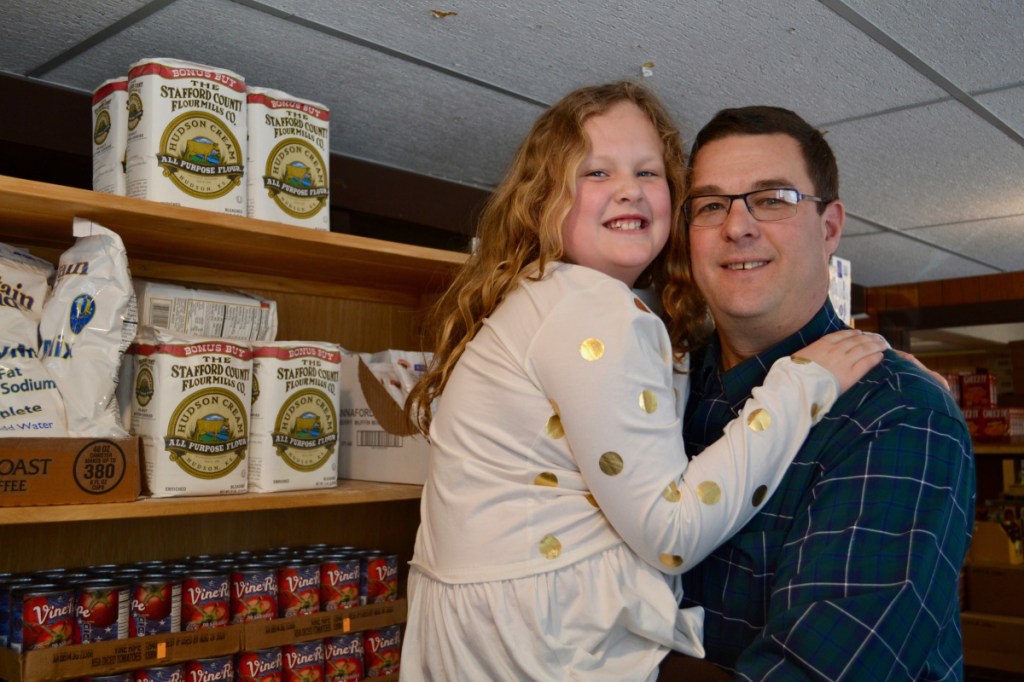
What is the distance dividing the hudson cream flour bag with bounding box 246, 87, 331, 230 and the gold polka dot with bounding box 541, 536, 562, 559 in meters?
1.01

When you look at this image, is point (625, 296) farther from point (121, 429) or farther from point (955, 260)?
point (955, 260)

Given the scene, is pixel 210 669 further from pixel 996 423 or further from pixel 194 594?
pixel 996 423

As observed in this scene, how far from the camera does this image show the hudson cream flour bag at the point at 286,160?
192cm

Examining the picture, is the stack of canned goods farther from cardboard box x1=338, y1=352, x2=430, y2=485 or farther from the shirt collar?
the shirt collar

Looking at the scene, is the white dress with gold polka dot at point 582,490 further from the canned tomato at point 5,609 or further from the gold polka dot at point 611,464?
the canned tomato at point 5,609

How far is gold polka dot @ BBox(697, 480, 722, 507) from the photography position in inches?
46.6

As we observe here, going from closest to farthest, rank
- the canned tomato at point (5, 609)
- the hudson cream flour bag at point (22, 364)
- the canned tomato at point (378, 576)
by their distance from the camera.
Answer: the hudson cream flour bag at point (22, 364), the canned tomato at point (5, 609), the canned tomato at point (378, 576)

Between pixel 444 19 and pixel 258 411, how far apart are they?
0.89 m

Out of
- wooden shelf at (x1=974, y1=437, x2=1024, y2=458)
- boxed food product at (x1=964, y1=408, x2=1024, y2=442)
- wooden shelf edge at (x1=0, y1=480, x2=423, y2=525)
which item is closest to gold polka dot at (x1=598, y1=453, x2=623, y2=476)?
wooden shelf edge at (x1=0, y1=480, x2=423, y2=525)

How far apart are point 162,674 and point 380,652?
20.2 inches

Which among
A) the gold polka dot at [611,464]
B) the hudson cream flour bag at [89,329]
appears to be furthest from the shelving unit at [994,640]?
the hudson cream flour bag at [89,329]

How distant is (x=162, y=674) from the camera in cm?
183

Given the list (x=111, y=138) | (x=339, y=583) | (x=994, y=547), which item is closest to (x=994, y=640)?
(x=994, y=547)

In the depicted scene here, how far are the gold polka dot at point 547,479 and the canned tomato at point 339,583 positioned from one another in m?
1.02
